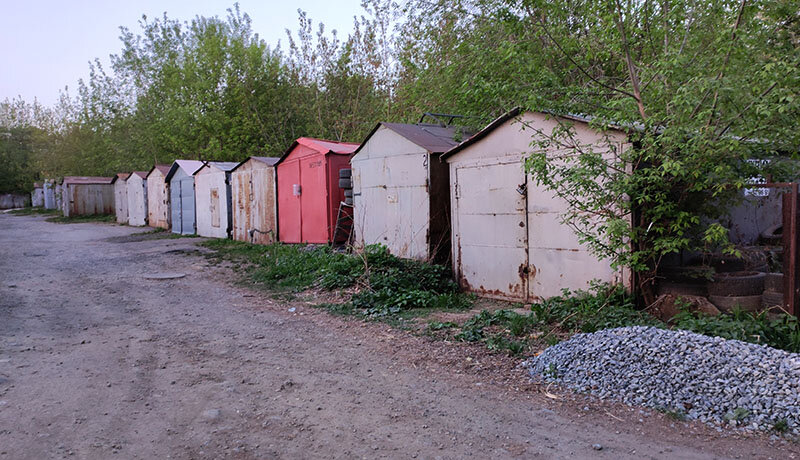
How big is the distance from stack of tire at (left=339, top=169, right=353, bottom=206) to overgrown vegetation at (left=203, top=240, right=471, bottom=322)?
1.20 metres

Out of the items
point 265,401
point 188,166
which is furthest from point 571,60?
point 188,166

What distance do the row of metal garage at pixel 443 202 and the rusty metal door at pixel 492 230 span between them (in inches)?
0.6

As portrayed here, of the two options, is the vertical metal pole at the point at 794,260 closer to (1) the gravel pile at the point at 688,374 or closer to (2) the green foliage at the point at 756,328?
(2) the green foliage at the point at 756,328

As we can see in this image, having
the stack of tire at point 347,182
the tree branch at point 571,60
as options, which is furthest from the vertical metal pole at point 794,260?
the stack of tire at point 347,182

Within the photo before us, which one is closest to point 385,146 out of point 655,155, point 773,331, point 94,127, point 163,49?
point 655,155

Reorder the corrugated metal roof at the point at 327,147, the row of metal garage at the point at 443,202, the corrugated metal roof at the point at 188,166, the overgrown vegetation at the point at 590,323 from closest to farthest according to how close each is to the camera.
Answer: the overgrown vegetation at the point at 590,323
the row of metal garage at the point at 443,202
the corrugated metal roof at the point at 327,147
the corrugated metal roof at the point at 188,166

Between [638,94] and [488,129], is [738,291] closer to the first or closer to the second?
[638,94]

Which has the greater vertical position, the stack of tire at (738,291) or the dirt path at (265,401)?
the stack of tire at (738,291)

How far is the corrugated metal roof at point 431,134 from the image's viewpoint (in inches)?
374

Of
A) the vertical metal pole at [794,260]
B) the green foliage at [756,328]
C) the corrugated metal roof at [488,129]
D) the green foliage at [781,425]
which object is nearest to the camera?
the green foliage at [781,425]

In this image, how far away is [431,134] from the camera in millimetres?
10328

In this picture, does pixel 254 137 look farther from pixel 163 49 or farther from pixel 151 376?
pixel 151 376

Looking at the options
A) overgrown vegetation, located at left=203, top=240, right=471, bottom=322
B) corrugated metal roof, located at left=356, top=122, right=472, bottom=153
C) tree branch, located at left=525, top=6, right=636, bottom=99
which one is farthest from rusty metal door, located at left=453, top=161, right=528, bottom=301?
tree branch, located at left=525, top=6, right=636, bottom=99

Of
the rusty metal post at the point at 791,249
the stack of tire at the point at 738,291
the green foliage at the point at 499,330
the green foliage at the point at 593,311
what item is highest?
the rusty metal post at the point at 791,249
